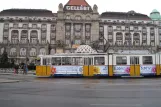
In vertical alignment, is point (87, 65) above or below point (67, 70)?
above

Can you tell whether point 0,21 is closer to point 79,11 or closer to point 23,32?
point 23,32

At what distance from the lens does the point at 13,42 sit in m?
103

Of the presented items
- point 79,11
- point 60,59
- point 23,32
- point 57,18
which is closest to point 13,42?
point 23,32

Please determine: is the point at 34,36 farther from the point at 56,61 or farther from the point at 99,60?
→ the point at 99,60

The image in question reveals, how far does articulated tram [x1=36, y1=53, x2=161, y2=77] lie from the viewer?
98.7 ft

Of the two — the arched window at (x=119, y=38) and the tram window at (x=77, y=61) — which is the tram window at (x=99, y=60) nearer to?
the tram window at (x=77, y=61)

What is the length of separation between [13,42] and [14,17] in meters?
11.5

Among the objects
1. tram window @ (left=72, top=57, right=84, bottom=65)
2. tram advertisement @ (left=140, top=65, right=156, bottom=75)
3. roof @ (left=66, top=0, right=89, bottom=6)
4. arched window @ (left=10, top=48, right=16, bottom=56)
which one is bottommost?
tram advertisement @ (left=140, top=65, right=156, bottom=75)

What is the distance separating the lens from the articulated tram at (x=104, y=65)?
30.1 m

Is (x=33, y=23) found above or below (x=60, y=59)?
above

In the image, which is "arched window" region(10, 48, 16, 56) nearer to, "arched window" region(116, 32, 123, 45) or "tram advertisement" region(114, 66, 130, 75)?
"arched window" region(116, 32, 123, 45)

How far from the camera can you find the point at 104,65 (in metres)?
30.3

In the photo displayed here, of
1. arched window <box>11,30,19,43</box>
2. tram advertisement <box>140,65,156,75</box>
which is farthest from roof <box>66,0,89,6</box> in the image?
tram advertisement <box>140,65,156,75</box>

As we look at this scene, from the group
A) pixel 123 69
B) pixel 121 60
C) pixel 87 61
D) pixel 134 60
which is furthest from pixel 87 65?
pixel 134 60
